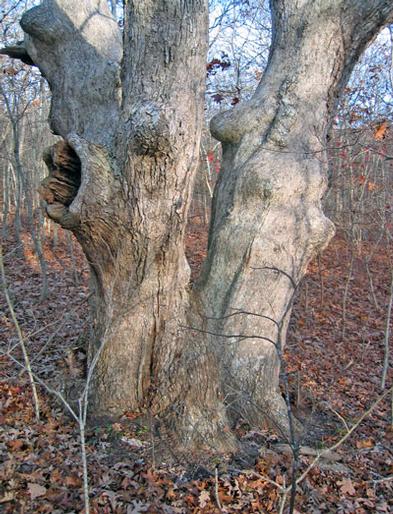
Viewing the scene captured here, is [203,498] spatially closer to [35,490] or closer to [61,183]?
[35,490]

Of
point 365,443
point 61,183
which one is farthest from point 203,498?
point 61,183

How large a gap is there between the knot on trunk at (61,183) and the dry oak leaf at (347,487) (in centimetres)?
281

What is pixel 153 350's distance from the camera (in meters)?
3.41

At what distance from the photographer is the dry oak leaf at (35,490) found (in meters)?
2.60

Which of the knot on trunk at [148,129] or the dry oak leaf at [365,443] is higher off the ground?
the knot on trunk at [148,129]

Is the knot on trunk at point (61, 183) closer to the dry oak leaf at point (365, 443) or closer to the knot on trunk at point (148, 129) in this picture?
the knot on trunk at point (148, 129)

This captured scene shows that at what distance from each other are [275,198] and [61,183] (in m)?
1.81

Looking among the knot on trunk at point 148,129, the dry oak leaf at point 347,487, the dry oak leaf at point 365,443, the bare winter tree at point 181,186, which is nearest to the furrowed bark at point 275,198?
the bare winter tree at point 181,186

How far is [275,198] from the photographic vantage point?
11.9 ft

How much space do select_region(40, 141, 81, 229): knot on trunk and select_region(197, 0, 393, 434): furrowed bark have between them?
56.3 inches

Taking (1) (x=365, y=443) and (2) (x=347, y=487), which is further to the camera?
(1) (x=365, y=443)

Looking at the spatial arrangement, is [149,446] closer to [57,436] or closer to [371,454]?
[57,436]

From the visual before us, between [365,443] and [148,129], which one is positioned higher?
[148,129]

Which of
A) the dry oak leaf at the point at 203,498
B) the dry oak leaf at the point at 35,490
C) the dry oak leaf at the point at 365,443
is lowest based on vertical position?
the dry oak leaf at the point at 365,443
